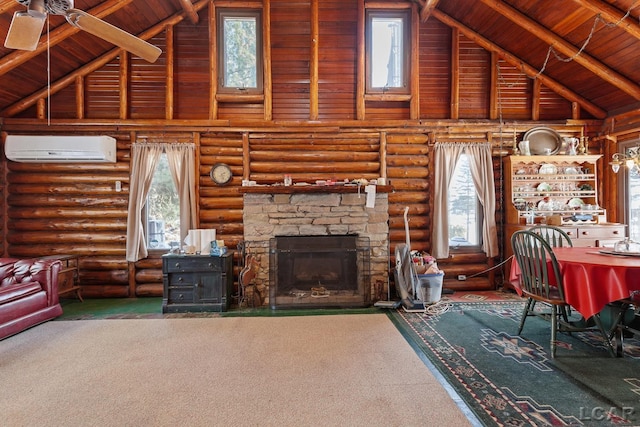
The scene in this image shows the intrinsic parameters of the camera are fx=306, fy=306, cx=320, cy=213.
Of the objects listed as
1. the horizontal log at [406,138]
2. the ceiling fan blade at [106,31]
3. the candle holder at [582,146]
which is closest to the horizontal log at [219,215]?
the ceiling fan blade at [106,31]

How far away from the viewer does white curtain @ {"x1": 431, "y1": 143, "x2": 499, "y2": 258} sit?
543 cm

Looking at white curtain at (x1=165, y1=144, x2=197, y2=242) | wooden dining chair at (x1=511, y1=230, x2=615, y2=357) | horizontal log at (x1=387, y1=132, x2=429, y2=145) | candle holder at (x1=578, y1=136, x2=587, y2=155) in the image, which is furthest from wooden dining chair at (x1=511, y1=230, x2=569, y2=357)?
white curtain at (x1=165, y1=144, x2=197, y2=242)

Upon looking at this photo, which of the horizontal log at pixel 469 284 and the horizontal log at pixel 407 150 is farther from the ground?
the horizontal log at pixel 407 150

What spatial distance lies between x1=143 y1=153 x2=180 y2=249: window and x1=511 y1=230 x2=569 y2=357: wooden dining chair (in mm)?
5223

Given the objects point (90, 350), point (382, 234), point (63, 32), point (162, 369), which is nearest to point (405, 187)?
point (382, 234)

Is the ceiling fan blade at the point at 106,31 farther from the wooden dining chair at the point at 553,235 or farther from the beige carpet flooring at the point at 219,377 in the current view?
the wooden dining chair at the point at 553,235

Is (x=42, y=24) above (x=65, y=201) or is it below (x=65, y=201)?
above

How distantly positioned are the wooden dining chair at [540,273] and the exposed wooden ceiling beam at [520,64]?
391 centimetres

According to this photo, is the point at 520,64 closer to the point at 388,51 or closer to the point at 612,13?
the point at 612,13

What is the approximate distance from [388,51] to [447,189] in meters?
2.72

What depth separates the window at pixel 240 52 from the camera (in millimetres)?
5434

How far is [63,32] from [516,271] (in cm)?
681

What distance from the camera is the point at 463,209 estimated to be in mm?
5770

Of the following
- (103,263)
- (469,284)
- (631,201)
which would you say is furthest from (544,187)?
(103,263)
